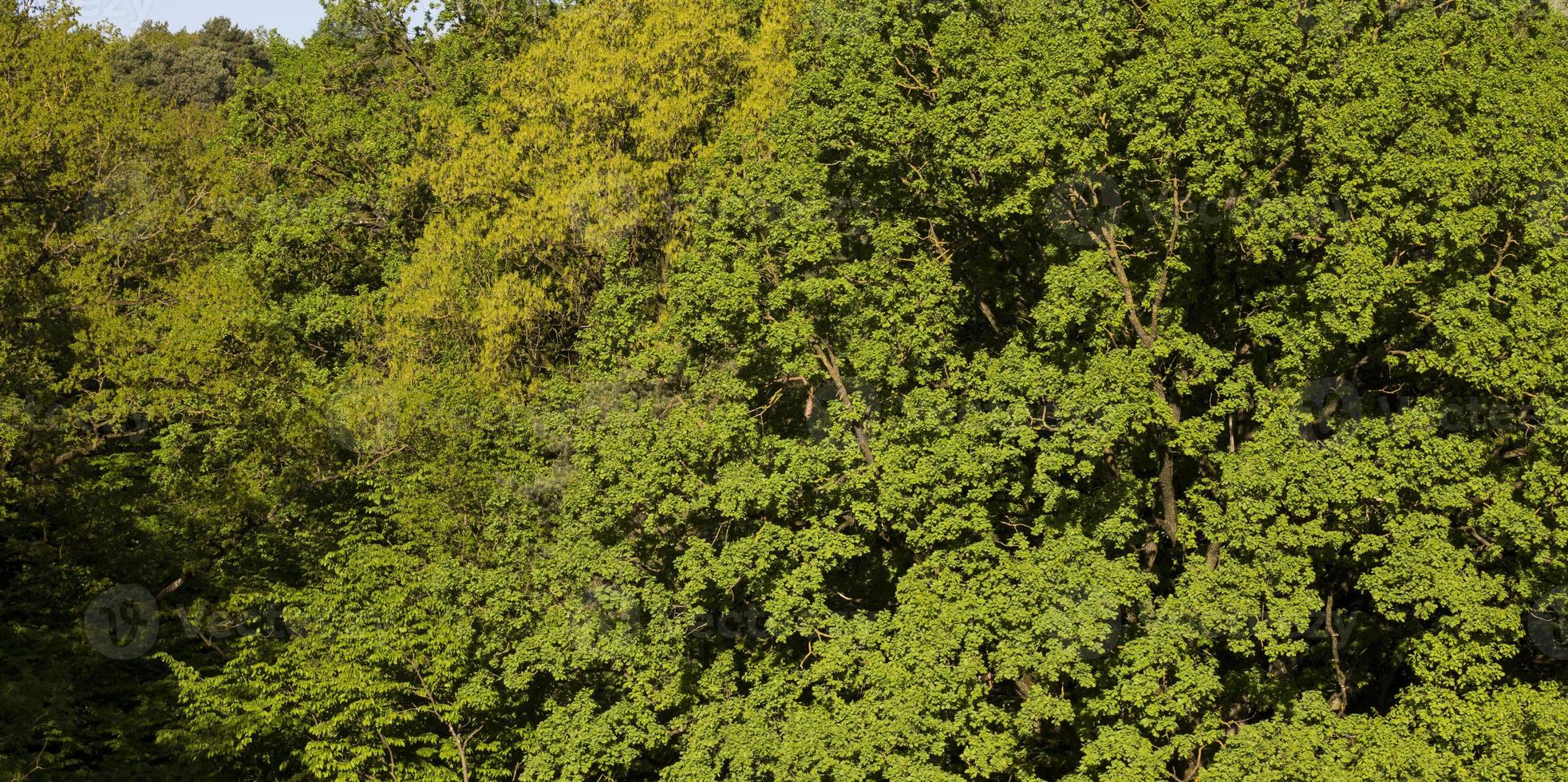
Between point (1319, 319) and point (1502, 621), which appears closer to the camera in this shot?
point (1502, 621)

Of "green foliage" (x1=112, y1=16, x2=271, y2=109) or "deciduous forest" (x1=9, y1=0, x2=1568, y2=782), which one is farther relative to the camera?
"green foliage" (x1=112, y1=16, x2=271, y2=109)

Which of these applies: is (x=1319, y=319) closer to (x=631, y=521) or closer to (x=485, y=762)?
(x=631, y=521)

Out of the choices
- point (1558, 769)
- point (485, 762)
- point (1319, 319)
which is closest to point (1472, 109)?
point (1319, 319)

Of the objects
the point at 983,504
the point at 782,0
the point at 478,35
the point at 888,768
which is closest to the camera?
the point at 888,768

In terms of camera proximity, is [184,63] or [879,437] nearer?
[879,437]

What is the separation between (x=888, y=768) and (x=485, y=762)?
952 cm

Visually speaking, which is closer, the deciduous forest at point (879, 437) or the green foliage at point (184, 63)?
the deciduous forest at point (879, 437)

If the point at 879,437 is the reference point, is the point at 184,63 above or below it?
above

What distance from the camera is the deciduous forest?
76.0 ft

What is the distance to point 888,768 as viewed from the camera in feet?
78.8

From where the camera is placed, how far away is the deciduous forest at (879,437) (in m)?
23.2

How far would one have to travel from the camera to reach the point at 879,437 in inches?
1050

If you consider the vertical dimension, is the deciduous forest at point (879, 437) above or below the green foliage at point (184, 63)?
below

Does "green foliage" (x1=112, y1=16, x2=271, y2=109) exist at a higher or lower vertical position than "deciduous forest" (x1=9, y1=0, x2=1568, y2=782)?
higher
